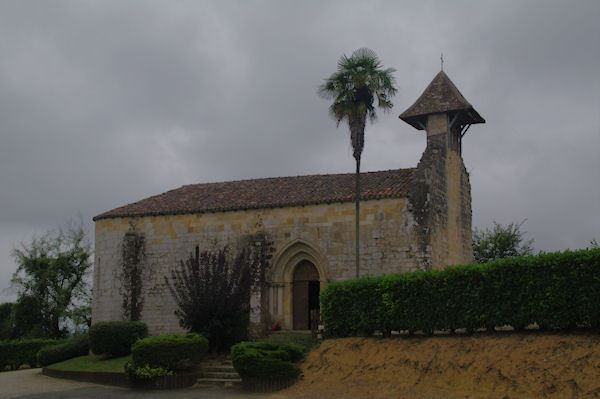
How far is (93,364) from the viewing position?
24.4 meters

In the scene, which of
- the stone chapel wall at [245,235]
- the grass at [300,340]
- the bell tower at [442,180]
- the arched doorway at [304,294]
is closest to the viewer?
the grass at [300,340]

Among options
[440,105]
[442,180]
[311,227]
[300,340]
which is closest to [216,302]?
[300,340]

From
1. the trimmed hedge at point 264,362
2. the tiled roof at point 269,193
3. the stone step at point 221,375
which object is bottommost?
the stone step at point 221,375

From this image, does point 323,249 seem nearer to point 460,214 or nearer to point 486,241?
point 460,214

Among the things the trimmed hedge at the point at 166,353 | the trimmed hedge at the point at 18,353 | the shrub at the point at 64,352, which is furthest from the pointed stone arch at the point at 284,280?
the trimmed hedge at the point at 18,353

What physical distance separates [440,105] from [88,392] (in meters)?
17.3

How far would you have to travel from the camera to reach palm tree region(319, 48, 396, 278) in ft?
76.6

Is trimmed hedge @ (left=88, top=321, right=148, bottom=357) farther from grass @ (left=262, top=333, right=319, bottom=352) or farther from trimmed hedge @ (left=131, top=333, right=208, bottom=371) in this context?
grass @ (left=262, top=333, right=319, bottom=352)

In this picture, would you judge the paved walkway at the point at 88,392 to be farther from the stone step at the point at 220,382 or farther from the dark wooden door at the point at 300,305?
the dark wooden door at the point at 300,305

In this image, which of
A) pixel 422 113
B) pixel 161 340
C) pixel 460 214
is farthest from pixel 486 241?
pixel 161 340

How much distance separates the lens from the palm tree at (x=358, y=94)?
23.3 metres

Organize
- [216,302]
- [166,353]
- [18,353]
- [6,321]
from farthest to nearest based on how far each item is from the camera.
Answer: [6,321] → [18,353] → [216,302] → [166,353]

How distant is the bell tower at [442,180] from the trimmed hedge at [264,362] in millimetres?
7030

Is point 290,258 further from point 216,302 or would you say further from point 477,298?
point 477,298
